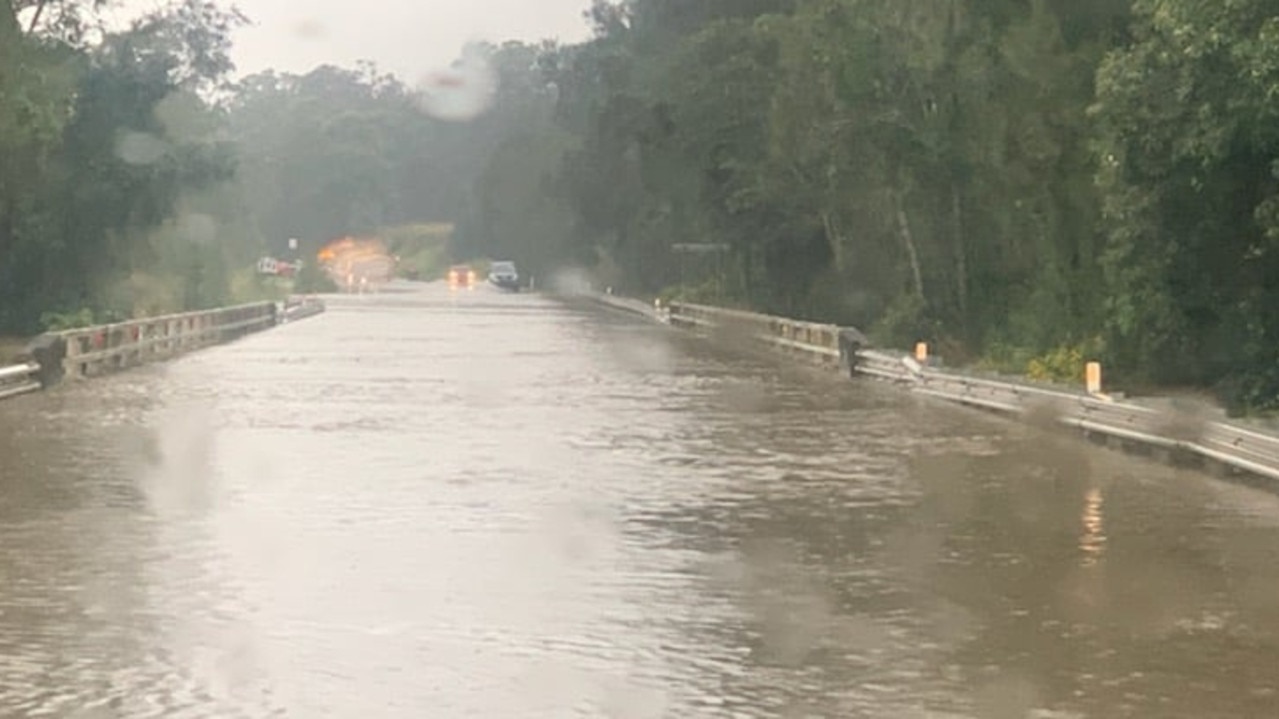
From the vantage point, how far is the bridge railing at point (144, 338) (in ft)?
128

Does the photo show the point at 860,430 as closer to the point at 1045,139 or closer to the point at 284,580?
the point at 1045,139

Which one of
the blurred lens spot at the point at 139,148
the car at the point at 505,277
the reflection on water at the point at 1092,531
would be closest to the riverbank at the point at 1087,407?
the reflection on water at the point at 1092,531

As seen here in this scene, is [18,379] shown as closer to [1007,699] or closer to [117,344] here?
[117,344]

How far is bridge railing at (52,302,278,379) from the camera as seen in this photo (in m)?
38.9

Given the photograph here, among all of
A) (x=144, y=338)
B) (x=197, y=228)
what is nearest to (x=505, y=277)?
(x=197, y=228)

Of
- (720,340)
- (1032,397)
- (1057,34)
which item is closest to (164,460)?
(1032,397)

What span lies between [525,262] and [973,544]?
153 metres

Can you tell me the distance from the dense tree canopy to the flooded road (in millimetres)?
4453

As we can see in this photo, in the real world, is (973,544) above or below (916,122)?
below

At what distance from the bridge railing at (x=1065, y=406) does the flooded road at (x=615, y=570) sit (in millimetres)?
607

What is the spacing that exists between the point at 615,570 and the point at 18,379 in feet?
68.5

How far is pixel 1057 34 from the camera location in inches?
1404

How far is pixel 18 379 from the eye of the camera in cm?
3344

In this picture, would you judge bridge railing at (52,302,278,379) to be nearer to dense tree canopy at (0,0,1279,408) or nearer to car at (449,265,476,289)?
dense tree canopy at (0,0,1279,408)
